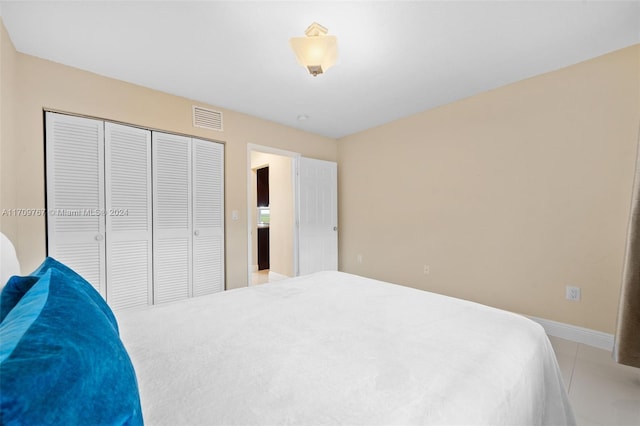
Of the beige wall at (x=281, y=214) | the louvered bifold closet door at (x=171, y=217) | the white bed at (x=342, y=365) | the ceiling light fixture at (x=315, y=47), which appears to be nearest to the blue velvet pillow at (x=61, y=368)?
the white bed at (x=342, y=365)

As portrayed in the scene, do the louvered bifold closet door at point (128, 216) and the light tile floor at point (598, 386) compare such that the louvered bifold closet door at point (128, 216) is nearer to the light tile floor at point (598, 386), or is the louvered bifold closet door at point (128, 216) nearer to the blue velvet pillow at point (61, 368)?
the blue velvet pillow at point (61, 368)

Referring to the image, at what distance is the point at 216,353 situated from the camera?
3.25 ft

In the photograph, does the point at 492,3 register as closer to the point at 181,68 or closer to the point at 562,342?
the point at 181,68

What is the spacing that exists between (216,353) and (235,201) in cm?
270

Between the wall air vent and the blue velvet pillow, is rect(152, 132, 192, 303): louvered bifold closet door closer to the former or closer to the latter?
the wall air vent

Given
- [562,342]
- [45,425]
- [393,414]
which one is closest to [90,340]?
[45,425]

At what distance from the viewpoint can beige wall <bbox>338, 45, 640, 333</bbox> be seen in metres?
Result: 2.24

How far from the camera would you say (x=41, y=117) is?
2.32 m

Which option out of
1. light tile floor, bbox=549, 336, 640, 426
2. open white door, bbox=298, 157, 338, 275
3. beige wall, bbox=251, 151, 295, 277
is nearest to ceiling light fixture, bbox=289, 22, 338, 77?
open white door, bbox=298, 157, 338, 275

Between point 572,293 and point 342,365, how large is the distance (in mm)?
2663

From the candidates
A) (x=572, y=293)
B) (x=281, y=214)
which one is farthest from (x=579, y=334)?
(x=281, y=214)

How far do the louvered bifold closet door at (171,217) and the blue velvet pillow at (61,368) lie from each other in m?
2.51

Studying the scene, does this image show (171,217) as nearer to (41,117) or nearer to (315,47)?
(41,117)

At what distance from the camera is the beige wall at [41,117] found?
2.13 m
